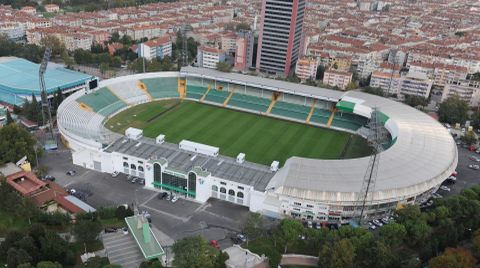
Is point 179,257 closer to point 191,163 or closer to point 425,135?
point 191,163

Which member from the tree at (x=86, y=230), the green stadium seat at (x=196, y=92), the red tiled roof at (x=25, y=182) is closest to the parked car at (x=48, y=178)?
the red tiled roof at (x=25, y=182)

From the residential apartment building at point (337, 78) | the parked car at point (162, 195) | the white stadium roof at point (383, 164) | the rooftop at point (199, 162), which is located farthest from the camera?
the residential apartment building at point (337, 78)

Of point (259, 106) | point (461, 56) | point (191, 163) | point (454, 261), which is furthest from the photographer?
point (461, 56)

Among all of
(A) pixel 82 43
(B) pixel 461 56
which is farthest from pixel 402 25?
(A) pixel 82 43

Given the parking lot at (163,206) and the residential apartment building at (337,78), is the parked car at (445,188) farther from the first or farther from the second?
the residential apartment building at (337,78)

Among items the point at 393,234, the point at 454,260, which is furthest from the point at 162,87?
the point at 454,260

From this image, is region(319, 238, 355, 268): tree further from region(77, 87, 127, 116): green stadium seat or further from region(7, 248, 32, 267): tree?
region(77, 87, 127, 116): green stadium seat

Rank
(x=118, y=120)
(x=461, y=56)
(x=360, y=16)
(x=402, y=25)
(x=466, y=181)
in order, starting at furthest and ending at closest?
1. (x=360, y=16)
2. (x=402, y=25)
3. (x=461, y=56)
4. (x=118, y=120)
5. (x=466, y=181)
